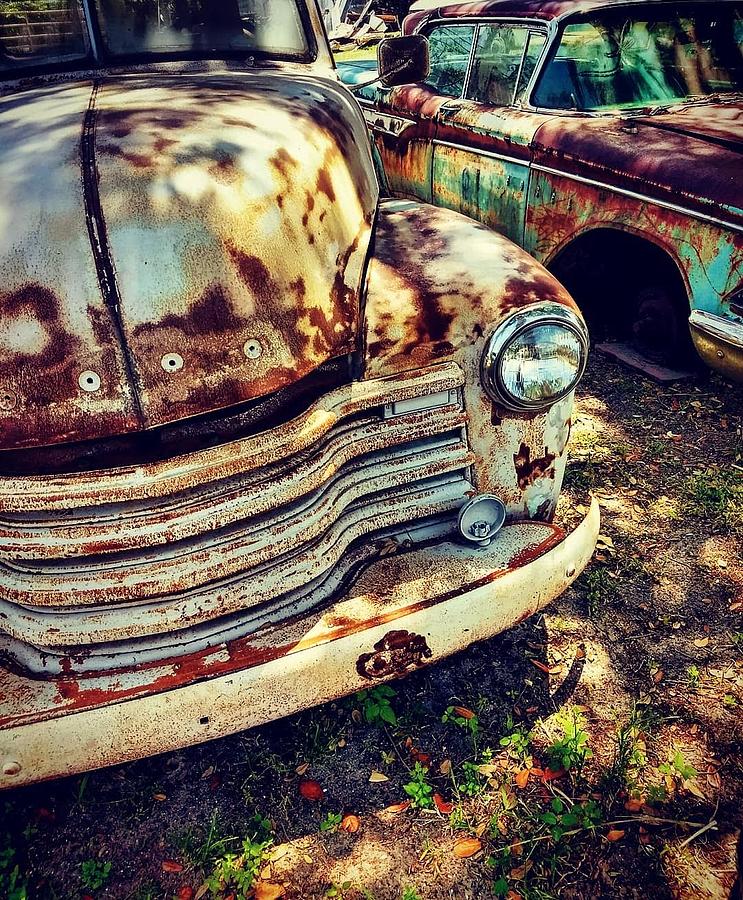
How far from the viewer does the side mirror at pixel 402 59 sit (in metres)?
3.20

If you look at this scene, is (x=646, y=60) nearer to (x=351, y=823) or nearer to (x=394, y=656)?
(x=394, y=656)

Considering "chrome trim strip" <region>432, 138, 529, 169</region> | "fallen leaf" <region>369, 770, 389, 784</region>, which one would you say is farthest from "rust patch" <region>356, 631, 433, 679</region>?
"chrome trim strip" <region>432, 138, 529, 169</region>

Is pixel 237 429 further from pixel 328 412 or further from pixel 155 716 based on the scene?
pixel 155 716

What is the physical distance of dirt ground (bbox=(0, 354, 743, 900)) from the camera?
1908 millimetres

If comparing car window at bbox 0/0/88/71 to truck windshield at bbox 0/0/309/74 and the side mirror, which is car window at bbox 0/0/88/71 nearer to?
truck windshield at bbox 0/0/309/74

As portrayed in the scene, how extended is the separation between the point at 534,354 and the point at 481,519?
533 mm

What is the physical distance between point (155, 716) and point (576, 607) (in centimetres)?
176

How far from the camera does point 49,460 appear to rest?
66.7 inches

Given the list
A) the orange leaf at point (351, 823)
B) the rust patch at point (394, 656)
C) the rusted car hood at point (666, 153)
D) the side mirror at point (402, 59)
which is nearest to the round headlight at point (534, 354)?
the rust patch at point (394, 656)

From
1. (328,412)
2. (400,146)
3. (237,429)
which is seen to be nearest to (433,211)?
(328,412)

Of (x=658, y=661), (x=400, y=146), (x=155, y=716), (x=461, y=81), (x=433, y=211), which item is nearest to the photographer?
(x=155, y=716)

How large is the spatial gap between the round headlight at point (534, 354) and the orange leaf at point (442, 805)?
126 centimetres

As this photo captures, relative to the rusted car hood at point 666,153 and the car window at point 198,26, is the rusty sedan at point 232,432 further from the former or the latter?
the rusted car hood at point 666,153

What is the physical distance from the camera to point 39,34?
2.53 metres
